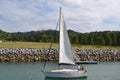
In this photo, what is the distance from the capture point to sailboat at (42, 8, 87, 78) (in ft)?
155

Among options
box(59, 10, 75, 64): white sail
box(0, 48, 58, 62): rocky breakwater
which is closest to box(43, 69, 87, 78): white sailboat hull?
box(59, 10, 75, 64): white sail

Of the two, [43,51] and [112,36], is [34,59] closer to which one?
[43,51]

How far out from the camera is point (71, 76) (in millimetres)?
47688

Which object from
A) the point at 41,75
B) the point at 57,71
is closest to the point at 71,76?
the point at 57,71

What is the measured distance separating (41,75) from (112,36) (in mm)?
78329

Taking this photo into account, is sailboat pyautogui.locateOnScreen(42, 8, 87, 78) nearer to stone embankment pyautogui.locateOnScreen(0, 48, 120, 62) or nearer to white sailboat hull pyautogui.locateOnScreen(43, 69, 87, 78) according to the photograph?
white sailboat hull pyautogui.locateOnScreen(43, 69, 87, 78)

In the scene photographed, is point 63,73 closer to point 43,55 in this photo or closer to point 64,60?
point 64,60

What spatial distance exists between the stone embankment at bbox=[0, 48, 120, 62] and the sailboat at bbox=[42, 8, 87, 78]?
72.3 feet

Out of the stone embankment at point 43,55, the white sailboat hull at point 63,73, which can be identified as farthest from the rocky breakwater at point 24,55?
the white sailboat hull at point 63,73

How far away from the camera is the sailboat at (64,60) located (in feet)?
155

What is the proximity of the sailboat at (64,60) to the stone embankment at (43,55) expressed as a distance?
22035 mm

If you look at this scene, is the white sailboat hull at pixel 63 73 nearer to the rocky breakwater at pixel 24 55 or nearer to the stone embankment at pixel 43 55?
the stone embankment at pixel 43 55

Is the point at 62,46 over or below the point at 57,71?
over

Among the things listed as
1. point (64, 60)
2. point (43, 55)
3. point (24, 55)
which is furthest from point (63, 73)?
point (43, 55)
